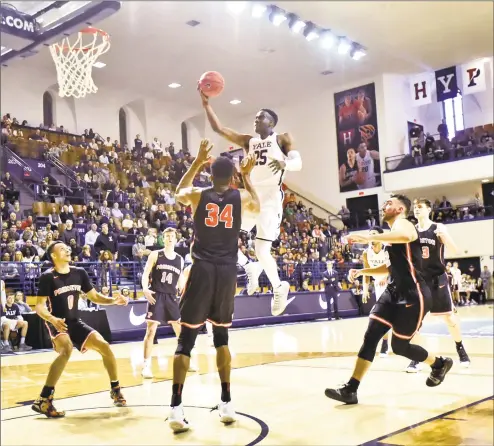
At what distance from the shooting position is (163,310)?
7172mm

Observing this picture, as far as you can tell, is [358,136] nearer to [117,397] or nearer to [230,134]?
[230,134]

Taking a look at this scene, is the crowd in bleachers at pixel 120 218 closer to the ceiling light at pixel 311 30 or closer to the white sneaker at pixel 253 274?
the white sneaker at pixel 253 274

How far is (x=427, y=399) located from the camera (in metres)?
5.47

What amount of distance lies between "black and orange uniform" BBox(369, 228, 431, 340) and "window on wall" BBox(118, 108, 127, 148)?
2.96 meters

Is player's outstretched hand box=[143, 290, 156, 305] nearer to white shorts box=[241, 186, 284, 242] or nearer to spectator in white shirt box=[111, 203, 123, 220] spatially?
spectator in white shirt box=[111, 203, 123, 220]

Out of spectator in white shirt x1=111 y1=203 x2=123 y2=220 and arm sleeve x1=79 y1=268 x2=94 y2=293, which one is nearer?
arm sleeve x1=79 y1=268 x2=94 y2=293

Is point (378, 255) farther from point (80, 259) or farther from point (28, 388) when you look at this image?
point (28, 388)

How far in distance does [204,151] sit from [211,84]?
1.51 feet

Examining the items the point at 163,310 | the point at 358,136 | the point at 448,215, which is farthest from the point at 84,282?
the point at 358,136

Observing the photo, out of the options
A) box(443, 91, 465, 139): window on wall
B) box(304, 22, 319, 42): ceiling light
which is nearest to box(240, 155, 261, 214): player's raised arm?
box(443, 91, 465, 139): window on wall

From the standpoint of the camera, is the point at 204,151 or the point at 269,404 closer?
the point at 204,151

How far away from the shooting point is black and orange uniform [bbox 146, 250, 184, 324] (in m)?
7.14

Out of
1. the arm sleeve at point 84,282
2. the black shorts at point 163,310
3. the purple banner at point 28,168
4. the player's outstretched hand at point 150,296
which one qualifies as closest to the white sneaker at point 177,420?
the arm sleeve at point 84,282

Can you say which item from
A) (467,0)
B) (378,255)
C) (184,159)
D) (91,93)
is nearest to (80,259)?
(184,159)
